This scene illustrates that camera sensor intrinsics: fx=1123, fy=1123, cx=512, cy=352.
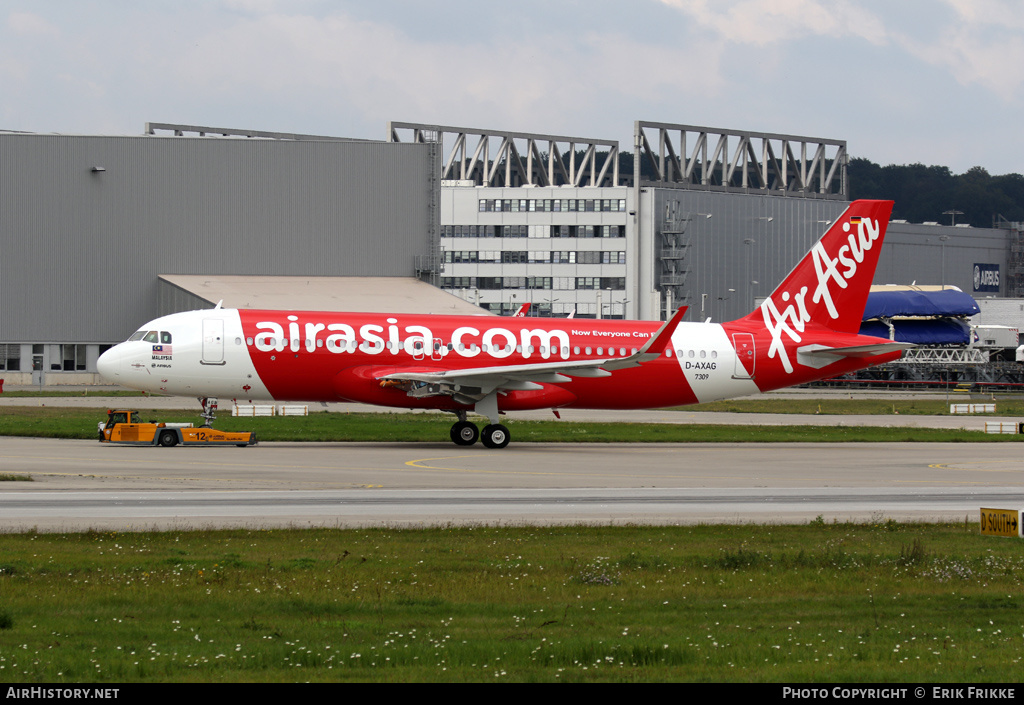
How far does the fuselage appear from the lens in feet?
131

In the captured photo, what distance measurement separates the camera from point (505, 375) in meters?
40.0

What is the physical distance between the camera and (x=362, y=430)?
46438 mm

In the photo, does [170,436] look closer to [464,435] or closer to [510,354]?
[464,435]

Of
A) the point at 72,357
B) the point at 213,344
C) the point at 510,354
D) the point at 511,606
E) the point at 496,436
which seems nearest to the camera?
the point at 511,606

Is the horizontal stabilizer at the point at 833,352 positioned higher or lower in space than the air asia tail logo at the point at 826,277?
lower

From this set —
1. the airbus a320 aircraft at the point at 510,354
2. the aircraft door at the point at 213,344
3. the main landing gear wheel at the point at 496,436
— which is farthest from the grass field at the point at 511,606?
the aircraft door at the point at 213,344

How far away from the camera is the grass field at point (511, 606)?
1121 centimetres

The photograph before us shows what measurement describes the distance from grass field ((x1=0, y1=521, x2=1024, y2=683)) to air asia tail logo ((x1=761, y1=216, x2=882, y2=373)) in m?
24.4

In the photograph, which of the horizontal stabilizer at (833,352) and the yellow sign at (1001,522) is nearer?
the yellow sign at (1001,522)

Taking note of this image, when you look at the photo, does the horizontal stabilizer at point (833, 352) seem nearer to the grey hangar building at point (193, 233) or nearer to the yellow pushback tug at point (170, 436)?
the yellow pushback tug at point (170, 436)

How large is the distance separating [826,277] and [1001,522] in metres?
25.6

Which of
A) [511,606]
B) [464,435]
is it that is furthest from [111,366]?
[511,606]

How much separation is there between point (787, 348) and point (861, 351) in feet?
9.31

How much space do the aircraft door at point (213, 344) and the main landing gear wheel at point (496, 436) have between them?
9776mm
